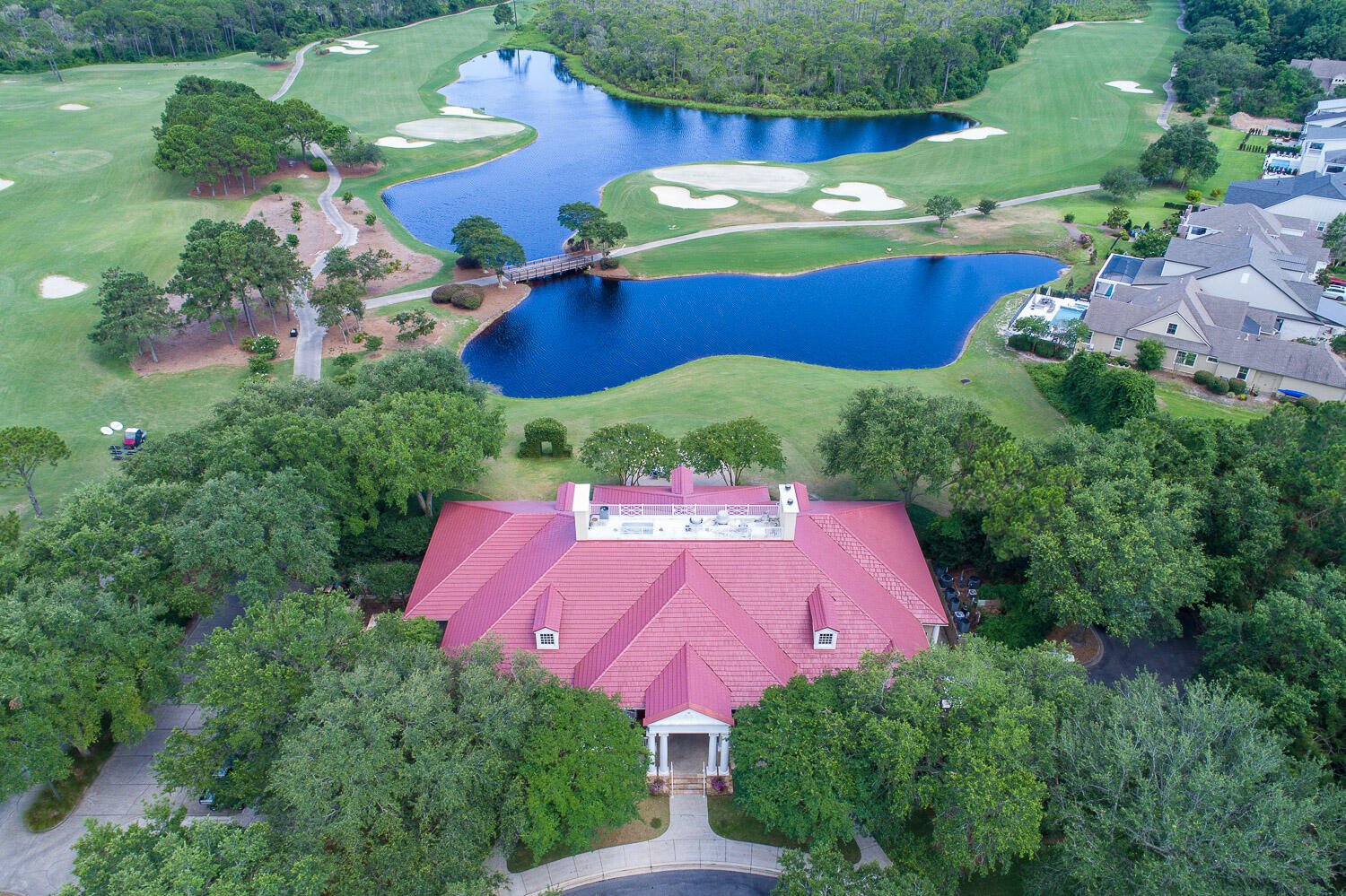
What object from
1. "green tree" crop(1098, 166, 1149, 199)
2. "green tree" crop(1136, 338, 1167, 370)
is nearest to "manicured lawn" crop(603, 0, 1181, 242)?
"green tree" crop(1098, 166, 1149, 199)

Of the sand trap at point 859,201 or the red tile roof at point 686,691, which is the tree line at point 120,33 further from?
the red tile roof at point 686,691

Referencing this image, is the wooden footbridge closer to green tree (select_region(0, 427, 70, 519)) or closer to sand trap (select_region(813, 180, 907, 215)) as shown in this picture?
sand trap (select_region(813, 180, 907, 215))

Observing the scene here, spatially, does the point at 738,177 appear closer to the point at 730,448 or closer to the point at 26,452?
the point at 730,448

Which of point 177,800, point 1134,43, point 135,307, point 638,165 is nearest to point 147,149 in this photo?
point 135,307

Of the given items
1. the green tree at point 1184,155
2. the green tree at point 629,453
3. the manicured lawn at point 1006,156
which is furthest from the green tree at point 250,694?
the green tree at point 1184,155

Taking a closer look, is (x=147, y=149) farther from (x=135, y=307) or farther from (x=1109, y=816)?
(x=1109, y=816)

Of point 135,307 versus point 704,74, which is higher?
point 704,74
